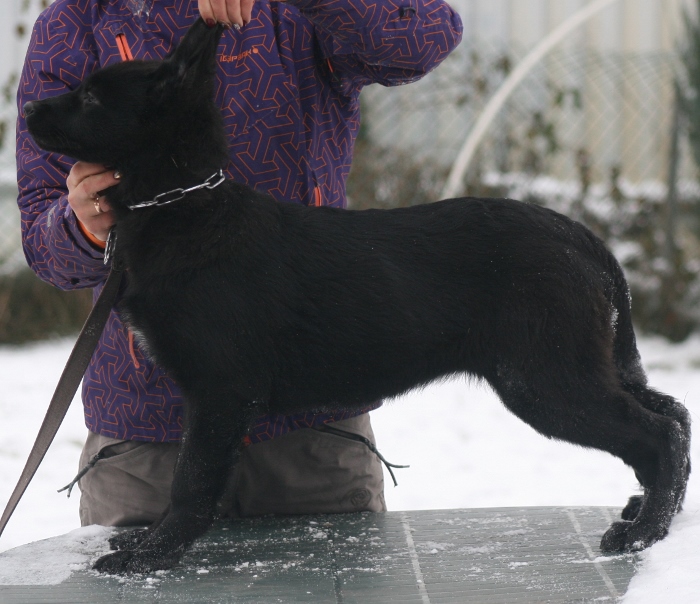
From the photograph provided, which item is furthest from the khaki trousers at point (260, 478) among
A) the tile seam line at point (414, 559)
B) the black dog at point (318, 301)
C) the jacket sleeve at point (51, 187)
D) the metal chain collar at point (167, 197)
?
the metal chain collar at point (167, 197)

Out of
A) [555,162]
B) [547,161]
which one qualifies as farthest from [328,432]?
[555,162]

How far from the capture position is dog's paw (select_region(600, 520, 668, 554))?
2133mm

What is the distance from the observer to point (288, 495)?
8.58 feet

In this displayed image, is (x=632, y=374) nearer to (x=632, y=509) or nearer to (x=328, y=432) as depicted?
(x=632, y=509)

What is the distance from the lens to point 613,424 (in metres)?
2.07

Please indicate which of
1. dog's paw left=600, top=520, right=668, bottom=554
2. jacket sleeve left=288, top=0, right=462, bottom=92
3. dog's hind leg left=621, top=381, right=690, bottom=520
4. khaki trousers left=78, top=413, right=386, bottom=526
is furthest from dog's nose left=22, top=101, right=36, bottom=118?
dog's paw left=600, top=520, right=668, bottom=554

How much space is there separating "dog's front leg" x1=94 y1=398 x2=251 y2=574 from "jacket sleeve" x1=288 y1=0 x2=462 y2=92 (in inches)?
34.4

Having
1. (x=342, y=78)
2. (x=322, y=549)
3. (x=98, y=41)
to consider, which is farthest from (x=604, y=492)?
(x=98, y=41)

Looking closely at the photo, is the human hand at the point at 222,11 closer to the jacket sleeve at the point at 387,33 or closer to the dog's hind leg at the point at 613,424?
the jacket sleeve at the point at 387,33

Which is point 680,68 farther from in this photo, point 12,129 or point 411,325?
point 411,325

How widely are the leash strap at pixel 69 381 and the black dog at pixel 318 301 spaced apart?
0.44 ft

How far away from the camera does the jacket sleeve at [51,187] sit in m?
2.15

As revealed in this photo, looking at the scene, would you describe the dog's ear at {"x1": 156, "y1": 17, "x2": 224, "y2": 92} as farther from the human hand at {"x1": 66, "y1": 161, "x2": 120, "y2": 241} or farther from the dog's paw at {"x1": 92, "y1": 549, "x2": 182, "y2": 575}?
the dog's paw at {"x1": 92, "y1": 549, "x2": 182, "y2": 575}

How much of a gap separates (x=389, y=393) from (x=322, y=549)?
44 centimetres
